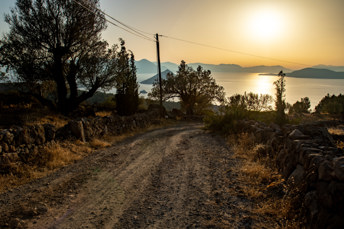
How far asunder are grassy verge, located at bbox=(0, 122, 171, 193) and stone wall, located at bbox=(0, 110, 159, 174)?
29cm

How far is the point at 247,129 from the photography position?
12.1 meters

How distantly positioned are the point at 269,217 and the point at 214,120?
11.7 metres

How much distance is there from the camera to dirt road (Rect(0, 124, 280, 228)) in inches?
168

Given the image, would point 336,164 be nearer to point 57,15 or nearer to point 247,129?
point 247,129

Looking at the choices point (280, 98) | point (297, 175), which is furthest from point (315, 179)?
point (280, 98)

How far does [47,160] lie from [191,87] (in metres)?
33.1

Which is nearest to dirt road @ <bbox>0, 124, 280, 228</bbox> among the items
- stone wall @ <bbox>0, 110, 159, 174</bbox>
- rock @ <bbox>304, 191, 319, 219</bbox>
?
rock @ <bbox>304, 191, 319, 219</bbox>

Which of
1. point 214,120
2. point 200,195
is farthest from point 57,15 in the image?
point 200,195

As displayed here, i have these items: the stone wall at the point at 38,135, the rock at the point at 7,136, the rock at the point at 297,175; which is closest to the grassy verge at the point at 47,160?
the stone wall at the point at 38,135

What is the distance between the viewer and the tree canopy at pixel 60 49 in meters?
16.1

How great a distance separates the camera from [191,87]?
39250mm

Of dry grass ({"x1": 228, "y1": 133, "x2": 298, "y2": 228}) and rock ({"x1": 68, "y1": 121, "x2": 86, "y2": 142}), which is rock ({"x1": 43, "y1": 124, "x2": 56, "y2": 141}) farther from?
dry grass ({"x1": 228, "y1": 133, "x2": 298, "y2": 228})

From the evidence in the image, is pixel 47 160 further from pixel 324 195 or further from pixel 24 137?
pixel 324 195

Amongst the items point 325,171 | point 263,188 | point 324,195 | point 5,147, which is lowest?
point 263,188
